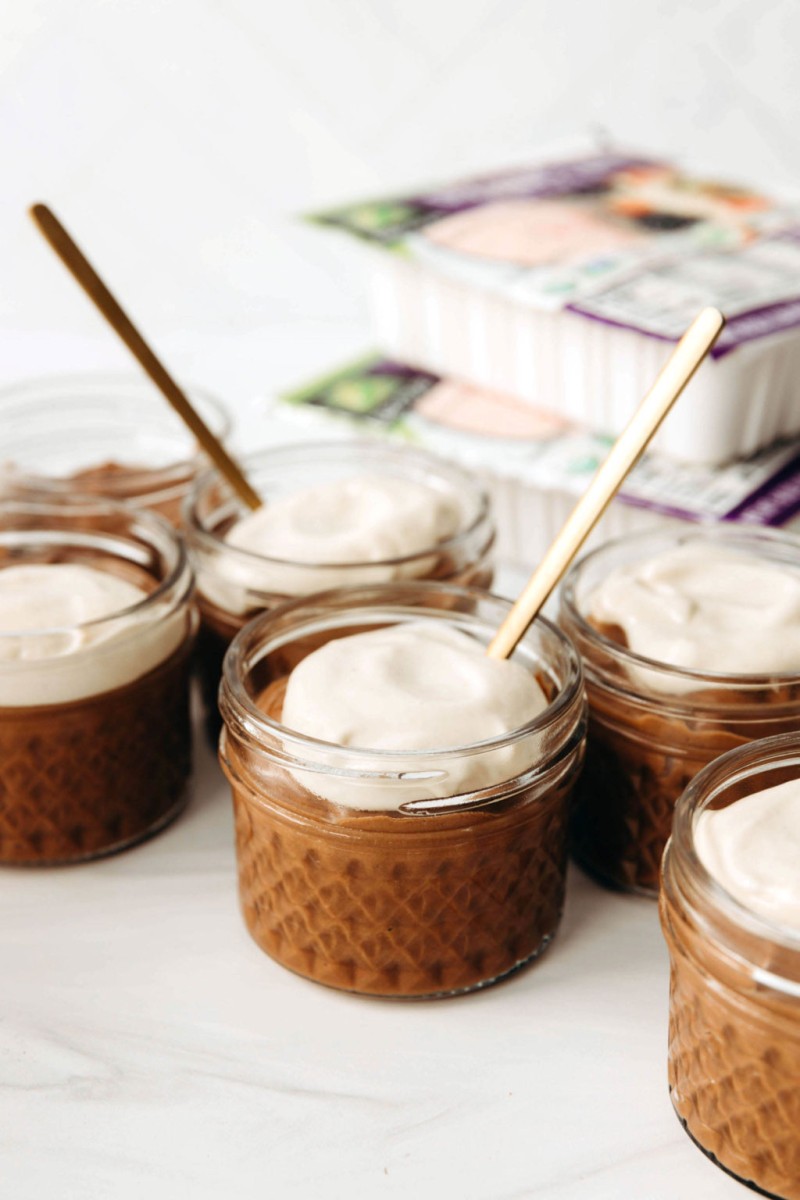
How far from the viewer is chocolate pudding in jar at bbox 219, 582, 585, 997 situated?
99 cm

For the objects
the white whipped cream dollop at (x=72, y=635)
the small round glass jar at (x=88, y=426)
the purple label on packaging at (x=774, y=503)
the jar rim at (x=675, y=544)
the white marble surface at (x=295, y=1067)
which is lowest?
the white marble surface at (x=295, y=1067)

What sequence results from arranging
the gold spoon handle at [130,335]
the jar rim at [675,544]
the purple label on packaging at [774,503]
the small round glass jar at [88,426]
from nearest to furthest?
the jar rim at [675,544] < the gold spoon handle at [130,335] < the purple label on packaging at [774,503] < the small round glass jar at [88,426]

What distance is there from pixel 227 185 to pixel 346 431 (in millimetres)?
812

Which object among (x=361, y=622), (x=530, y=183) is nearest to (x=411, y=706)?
(x=361, y=622)

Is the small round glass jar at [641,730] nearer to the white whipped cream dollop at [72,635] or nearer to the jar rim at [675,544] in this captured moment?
the jar rim at [675,544]

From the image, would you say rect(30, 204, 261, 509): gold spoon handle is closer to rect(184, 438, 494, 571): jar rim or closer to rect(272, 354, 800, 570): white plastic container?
rect(184, 438, 494, 571): jar rim

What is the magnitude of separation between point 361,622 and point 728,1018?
47 centimetres

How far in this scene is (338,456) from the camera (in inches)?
59.9

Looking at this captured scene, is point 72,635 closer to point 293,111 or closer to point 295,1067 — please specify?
point 295,1067

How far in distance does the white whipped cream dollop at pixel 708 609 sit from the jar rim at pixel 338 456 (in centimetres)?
15

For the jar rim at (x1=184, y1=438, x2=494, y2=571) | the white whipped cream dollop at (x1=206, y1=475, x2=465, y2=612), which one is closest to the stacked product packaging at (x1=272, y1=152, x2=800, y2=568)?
the jar rim at (x1=184, y1=438, x2=494, y2=571)

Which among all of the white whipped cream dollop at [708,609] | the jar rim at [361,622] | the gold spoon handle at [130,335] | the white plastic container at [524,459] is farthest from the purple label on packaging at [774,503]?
the gold spoon handle at [130,335]

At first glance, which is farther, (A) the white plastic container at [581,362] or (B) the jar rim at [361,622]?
(A) the white plastic container at [581,362]

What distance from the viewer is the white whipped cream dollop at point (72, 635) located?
1.14 metres
